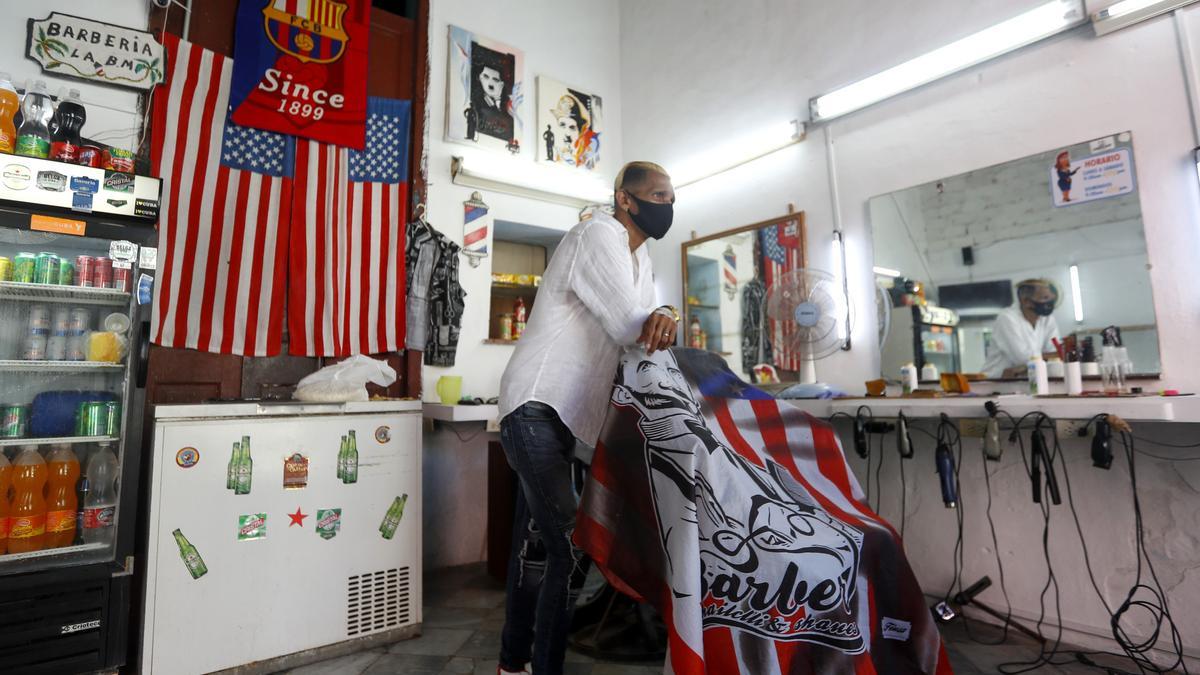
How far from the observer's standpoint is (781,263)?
3.46 meters

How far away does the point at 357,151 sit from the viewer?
3.38 m

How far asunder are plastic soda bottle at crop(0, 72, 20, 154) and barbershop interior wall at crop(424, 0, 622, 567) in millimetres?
1846

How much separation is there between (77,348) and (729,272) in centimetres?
331

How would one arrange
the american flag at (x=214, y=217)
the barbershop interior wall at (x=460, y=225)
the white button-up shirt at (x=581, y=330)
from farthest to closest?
the barbershop interior wall at (x=460, y=225)
the american flag at (x=214, y=217)
the white button-up shirt at (x=581, y=330)

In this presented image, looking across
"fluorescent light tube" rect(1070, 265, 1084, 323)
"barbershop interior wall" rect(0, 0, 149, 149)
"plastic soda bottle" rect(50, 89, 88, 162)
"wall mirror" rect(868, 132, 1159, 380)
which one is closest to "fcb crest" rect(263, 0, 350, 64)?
"barbershop interior wall" rect(0, 0, 149, 149)

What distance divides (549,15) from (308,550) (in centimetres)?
398

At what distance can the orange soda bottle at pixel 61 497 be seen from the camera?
2127 millimetres

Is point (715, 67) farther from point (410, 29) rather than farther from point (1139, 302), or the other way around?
point (1139, 302)

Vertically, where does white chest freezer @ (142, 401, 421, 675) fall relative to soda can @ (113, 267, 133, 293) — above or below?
below

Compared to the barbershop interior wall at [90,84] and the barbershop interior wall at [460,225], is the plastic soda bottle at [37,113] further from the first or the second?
the barbershop interior wall at [460,225]

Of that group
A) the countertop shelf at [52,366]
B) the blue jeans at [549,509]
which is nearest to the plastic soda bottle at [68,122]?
the countertop shelf at [52,366]

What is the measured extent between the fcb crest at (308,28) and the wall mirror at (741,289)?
2487mm

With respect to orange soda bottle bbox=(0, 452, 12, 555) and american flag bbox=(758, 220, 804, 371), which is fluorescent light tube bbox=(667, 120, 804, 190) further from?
orange soda bottle bbox=(0, 452, 12, 555)

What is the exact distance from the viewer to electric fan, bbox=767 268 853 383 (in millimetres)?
3041
